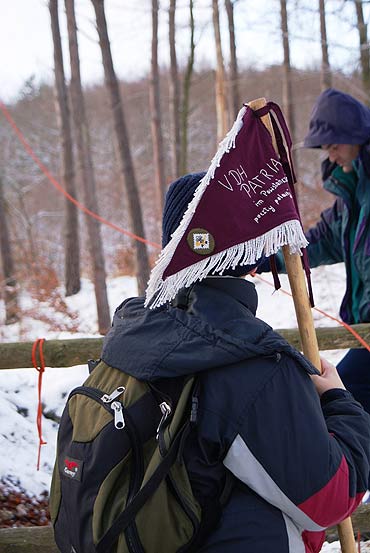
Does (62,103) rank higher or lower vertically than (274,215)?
higher

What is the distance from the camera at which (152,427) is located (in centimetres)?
154

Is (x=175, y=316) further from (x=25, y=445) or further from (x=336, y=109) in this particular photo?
(x=25, y=445)

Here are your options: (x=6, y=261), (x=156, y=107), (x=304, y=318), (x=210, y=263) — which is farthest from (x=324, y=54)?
(x=210, y=263)

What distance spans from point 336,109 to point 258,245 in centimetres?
184

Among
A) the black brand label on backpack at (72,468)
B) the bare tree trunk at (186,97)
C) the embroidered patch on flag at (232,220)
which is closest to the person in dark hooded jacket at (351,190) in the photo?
the embroidered patch on flag at (232,220)

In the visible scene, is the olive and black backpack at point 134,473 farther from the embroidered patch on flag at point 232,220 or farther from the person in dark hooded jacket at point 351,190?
the person in dark hooded jacket at point 351,190

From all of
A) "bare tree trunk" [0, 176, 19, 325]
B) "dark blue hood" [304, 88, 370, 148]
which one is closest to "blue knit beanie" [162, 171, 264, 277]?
"dark blue hood" [304, 88, 370, 148]

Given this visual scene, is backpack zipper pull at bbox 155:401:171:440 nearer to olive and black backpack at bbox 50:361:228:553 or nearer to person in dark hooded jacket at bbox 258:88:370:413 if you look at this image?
olive and black backpack at bbox 50:361:228:553

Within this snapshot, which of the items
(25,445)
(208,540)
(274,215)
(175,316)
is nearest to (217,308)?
(175,316)

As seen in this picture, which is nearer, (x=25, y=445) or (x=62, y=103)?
(x=25, y=445)

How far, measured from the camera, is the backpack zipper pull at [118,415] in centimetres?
152

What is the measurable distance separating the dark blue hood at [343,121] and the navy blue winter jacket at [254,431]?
6.23ft

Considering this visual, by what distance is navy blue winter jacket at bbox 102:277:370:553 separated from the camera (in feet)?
4.72

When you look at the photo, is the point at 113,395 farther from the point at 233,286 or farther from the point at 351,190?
the point at 351,190
